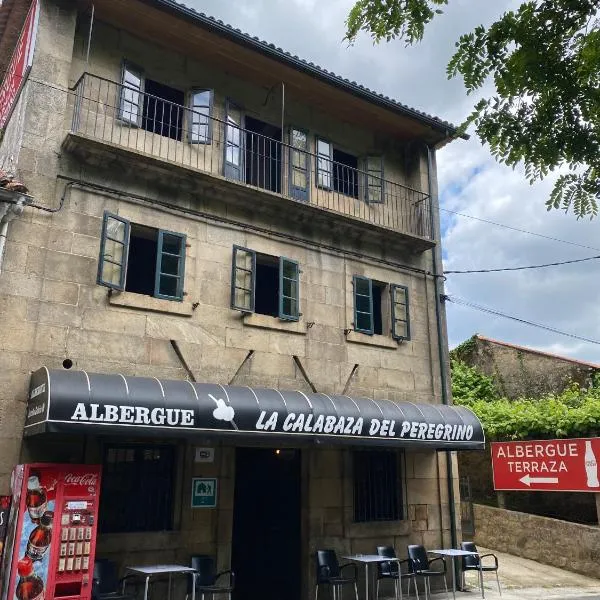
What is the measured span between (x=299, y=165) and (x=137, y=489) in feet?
23.7

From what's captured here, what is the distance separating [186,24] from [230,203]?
335 centimetres

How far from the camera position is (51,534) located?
7.89 m

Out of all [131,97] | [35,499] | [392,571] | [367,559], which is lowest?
[392,571]

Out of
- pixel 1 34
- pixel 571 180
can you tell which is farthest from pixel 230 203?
pixel 571 180

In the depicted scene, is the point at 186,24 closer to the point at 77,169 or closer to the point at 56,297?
the point at 77,169

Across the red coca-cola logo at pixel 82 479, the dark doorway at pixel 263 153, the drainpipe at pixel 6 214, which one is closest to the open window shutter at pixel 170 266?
the drainpipe at pixel 6 214

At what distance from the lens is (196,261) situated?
35.0ft

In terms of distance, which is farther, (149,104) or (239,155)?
(239,155)

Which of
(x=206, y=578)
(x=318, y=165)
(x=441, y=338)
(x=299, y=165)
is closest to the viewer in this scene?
(x=206, y=578)

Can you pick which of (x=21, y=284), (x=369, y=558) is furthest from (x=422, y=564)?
(x=21, y=284)

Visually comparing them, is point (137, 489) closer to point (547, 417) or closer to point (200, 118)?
point (200, 118)

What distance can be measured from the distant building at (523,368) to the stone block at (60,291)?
55.1ft

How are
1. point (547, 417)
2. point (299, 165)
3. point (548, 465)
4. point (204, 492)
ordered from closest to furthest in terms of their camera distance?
point (204, 492) → point (299, 165) → point (548, 465) → point (547, 417)

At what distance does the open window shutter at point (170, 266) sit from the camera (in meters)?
10.2
